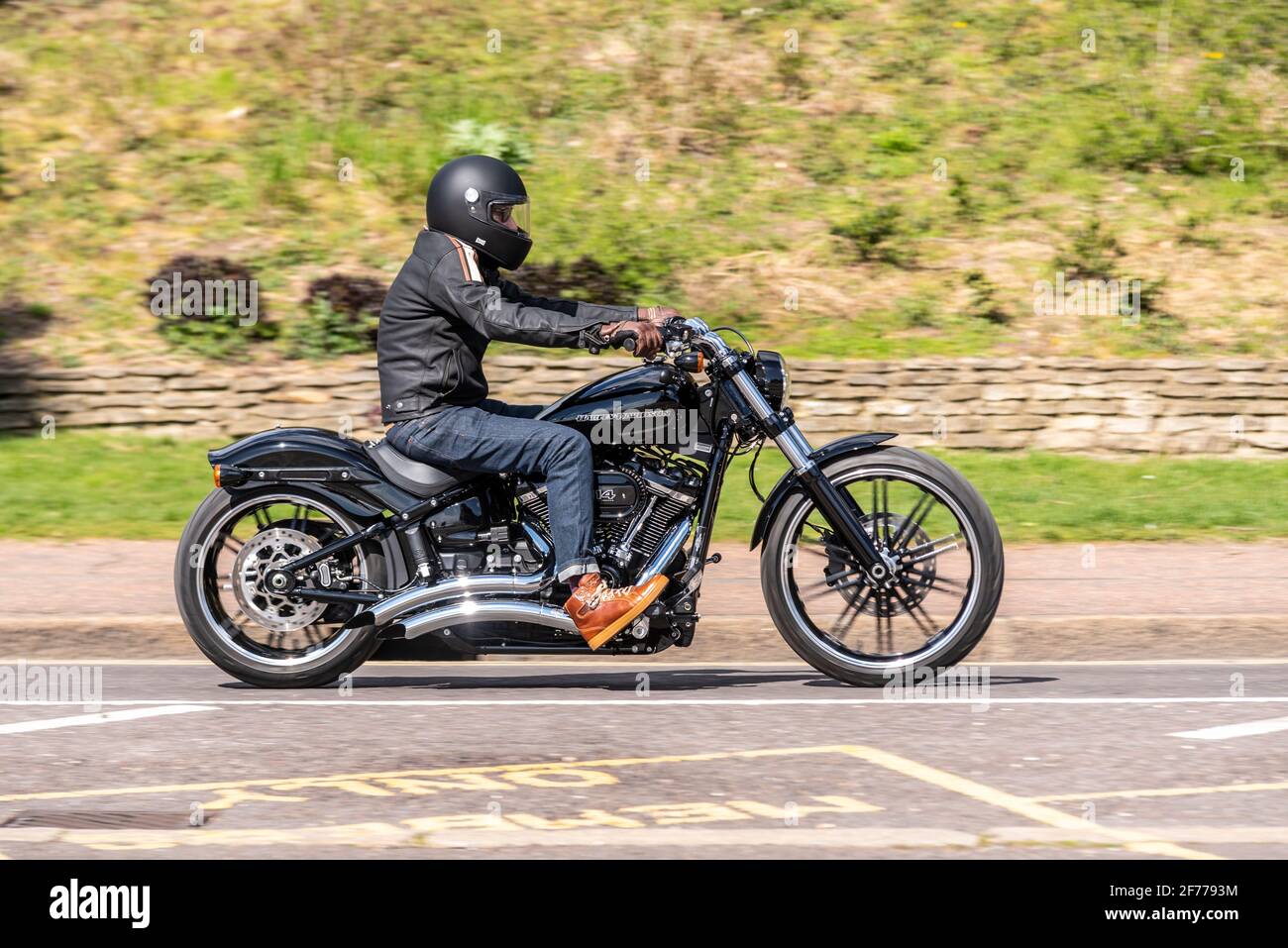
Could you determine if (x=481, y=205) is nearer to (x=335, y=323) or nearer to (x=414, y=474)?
(x=414, y=474)

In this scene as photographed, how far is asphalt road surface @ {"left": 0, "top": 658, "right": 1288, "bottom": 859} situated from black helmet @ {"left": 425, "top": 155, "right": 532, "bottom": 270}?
1812mm

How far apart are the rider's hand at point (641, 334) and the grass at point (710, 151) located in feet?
27.1

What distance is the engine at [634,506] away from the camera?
696 centimetres

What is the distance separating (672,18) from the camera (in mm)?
19750

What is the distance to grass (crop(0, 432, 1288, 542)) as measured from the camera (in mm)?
11586

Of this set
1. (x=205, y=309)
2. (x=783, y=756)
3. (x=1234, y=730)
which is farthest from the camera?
(x=205, y=309)

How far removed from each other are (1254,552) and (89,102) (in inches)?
503

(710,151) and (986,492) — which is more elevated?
(710,151)

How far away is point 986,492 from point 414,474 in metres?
6.55

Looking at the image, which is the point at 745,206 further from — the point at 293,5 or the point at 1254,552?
the point at 1254,552

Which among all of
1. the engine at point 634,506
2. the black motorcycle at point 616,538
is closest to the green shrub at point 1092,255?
the black motorcycle at point 616,538

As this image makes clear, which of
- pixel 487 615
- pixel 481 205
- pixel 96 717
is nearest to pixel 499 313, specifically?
pixel 481 205

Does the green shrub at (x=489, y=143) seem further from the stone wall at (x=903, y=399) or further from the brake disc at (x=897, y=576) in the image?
the brake disc at (x=897, y=576)

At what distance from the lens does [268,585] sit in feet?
23.6
